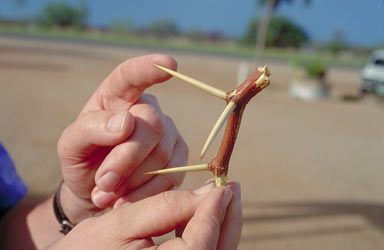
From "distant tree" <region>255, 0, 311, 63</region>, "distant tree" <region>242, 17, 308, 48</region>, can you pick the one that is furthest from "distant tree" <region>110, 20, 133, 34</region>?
"distant tree" <region>255, 0, 311, 63</region>

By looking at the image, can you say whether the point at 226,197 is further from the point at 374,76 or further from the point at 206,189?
the point at 374,76

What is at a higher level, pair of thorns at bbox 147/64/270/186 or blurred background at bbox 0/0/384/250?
pair of thorns at bbox 147/64/270/186

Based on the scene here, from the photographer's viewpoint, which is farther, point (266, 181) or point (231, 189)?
point (266, 181)

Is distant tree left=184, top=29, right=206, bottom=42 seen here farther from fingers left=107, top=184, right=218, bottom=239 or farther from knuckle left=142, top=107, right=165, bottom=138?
fingers left=107, top=184, right=218, bottom=239

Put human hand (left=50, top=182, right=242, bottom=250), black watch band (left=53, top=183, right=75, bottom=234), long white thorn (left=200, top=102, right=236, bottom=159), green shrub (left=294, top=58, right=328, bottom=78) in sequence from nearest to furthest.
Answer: long white thorn (left=200, top=102, right=236, bottom=159) < human hand (left=50, top=182, right=242, bottom=250) < black watch band (left=53, top=183, right=75, bottom=234) < green shrub (left=294, top=58, right=328, bottom=78)

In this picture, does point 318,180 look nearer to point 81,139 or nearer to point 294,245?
point 294,245

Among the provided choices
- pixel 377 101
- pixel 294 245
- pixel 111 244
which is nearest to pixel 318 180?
pixel 294 245

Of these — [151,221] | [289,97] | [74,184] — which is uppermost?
[151,221]

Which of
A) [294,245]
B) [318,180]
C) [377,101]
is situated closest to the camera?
[294,245]
